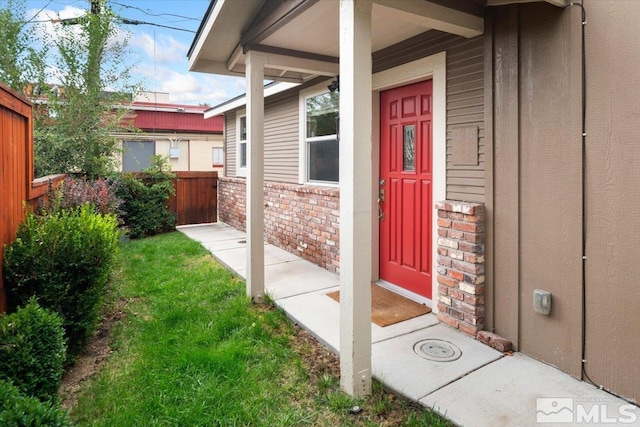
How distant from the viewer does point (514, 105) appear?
9.50 feet

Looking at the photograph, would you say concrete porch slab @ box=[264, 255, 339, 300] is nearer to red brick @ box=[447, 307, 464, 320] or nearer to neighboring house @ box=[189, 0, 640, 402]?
neighboring house @ box=[189, 0, 640, 402]

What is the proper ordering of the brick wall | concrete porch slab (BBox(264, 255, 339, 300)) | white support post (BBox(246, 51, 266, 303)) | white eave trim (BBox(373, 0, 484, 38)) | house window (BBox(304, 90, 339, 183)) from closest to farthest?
white eave trim (BBox(373, 0, 484, 38)) < white support post (BBox(246, 51, 266, 303)) < concrete porch slab (BBox(264, 255, 339, 300)) < the brick wall < house window (BBox(304, 90, 339, 183))

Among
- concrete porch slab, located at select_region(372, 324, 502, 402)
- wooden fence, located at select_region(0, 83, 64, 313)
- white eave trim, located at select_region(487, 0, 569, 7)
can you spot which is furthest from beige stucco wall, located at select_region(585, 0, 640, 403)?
wooden fence, located at select_region(0, 83, 64, 313)

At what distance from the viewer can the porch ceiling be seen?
2.83 metres

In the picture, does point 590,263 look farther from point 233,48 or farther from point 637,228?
point 233,48

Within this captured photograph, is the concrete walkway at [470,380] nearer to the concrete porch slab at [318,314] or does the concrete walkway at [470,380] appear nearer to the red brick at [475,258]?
the concrete porch slab at [318,314]

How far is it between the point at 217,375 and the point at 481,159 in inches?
102

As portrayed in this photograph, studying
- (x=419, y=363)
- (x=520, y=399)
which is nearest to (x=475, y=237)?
(x=419, y=363)

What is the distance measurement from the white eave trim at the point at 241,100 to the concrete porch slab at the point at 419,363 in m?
4.20

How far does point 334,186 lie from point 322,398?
3.33m

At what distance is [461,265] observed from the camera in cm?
330

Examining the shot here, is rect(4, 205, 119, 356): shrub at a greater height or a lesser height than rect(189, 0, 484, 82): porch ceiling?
lesser

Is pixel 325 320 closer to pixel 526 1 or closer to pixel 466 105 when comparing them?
pixel 466 105

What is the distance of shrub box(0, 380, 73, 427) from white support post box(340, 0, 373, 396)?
1.53 m
